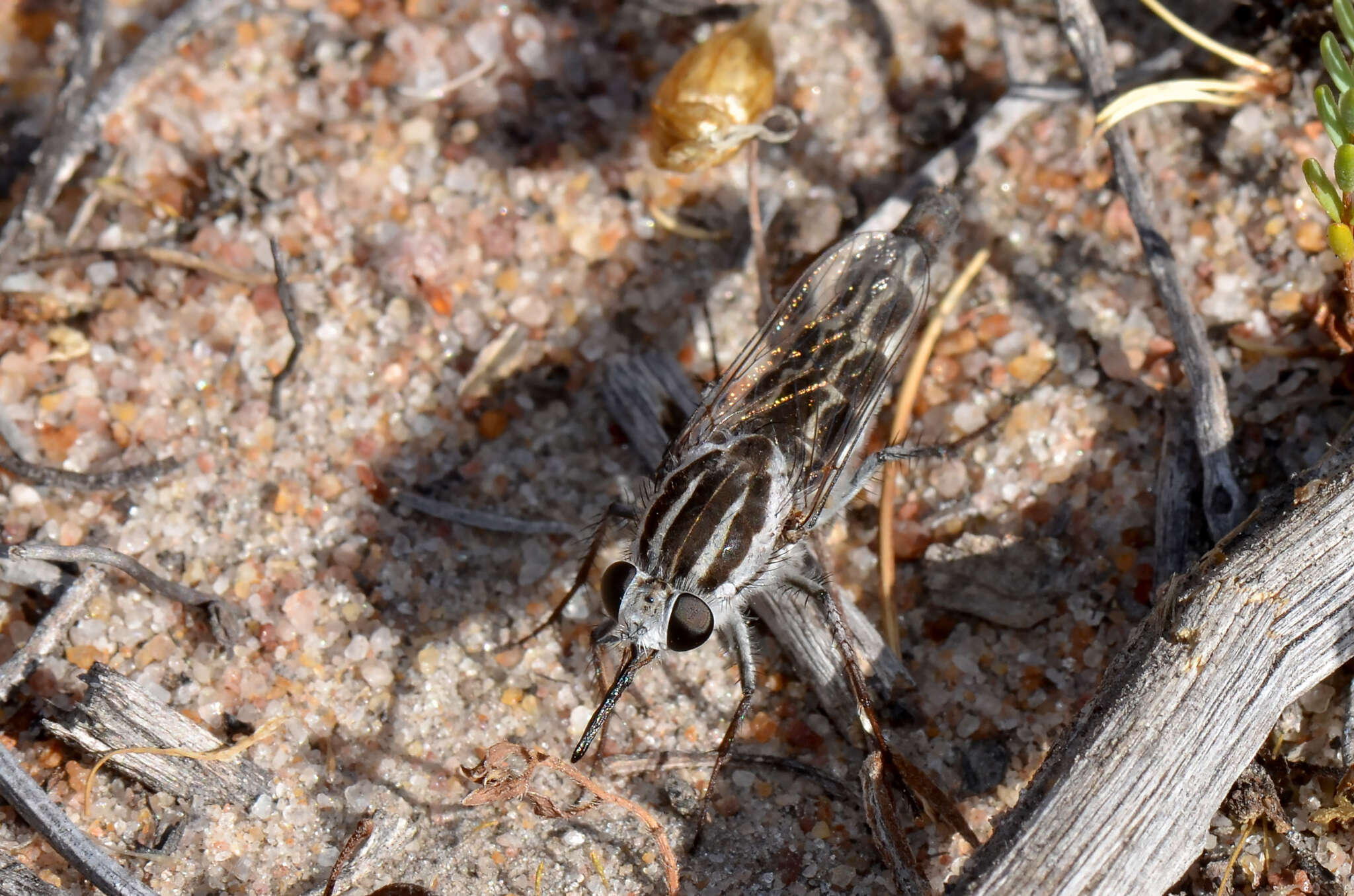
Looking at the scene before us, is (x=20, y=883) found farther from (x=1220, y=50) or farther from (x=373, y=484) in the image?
(x=1220, y=50)

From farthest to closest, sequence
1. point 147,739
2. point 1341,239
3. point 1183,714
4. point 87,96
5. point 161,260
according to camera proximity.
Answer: point 87,96 → point 161,260 → point 147,739 → point 1341,239 → point 1183,714

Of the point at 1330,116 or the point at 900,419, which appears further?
the point at 900,419

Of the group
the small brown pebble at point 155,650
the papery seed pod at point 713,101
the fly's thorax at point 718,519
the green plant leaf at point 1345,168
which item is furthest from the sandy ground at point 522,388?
the green plant leaf at point 1345,168

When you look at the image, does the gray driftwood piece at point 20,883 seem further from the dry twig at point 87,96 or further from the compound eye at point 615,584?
the dry twig at point 87,96

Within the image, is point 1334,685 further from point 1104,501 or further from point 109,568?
point 109,568

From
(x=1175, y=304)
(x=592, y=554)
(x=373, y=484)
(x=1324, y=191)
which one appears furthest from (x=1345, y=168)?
(x=373, y=484)

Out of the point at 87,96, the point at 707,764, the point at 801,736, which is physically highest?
the point at 87,96

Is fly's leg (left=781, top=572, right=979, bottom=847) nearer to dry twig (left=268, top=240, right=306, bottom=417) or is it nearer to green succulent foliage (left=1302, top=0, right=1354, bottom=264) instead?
green succulent foliage (left=1302, top=0, right=1354, bottom=264)
